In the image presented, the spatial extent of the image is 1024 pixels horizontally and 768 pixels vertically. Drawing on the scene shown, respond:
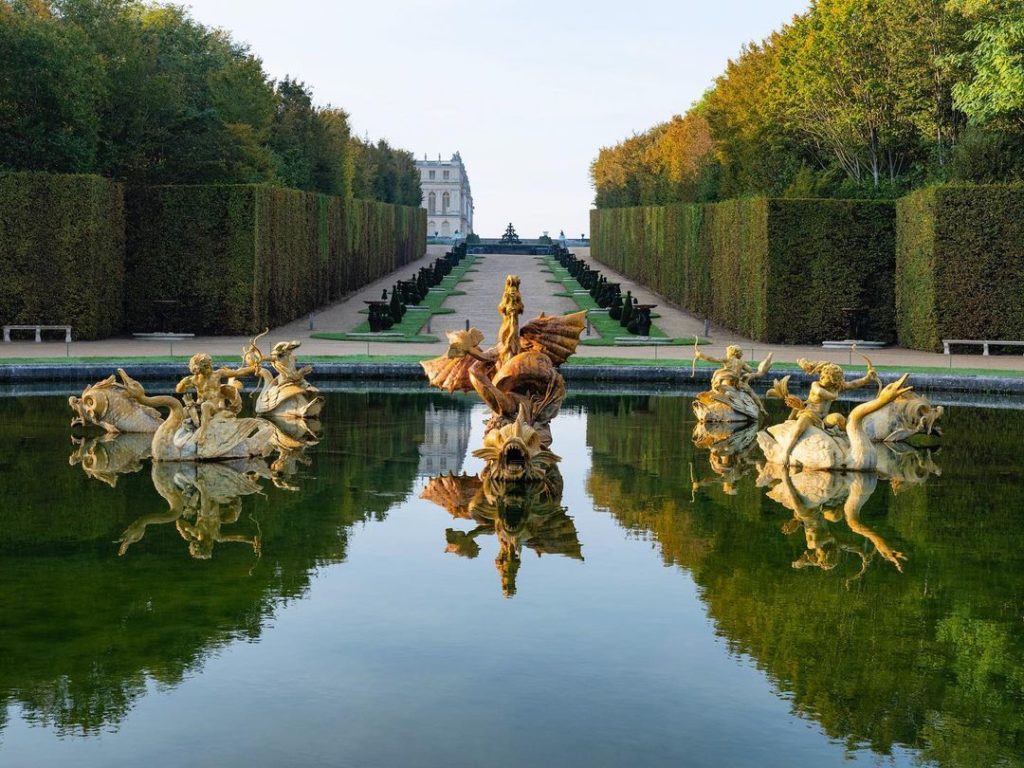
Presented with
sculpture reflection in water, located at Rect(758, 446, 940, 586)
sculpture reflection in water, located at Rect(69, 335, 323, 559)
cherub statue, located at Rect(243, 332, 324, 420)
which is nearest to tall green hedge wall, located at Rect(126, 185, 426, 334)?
sculpture reflection in water, located at Rect(69, 335, 323, 559)

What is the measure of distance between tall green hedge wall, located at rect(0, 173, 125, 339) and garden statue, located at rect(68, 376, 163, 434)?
1442 centimetres

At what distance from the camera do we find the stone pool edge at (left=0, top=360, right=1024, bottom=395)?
23828 millimetres

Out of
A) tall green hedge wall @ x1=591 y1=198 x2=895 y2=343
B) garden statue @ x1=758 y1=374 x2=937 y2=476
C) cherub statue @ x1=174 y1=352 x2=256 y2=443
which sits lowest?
garden statue @ x1=758 y1=374 x2=937 y2=476

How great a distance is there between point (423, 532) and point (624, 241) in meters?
52.2

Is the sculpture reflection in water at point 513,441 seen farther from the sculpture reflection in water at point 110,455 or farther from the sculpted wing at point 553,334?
the sculpture reflection in water at point 110,455

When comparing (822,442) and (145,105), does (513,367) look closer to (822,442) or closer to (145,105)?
(822,442)

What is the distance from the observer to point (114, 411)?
17.5m

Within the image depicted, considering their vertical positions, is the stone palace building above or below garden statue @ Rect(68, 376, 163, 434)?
above

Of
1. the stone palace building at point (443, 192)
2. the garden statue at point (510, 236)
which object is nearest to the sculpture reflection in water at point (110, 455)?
the garden statue at point (510, 236)

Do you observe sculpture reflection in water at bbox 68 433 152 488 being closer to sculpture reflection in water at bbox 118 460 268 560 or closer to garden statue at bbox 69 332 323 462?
garden statue at bbox 69 332 323 462

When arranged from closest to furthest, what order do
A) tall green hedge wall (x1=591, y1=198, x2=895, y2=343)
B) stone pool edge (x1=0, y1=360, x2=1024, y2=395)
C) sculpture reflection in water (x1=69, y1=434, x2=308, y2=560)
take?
sculpture reflection in water (x1=69, y1=434, x2=308, y2=560) → stone pool edge (x1=0, y1=360, x2=1024, y2=395) → tall green hedge wall (x1=591, y1=198, x2=895, y2=343)

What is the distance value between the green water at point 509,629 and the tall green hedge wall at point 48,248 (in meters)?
17.7

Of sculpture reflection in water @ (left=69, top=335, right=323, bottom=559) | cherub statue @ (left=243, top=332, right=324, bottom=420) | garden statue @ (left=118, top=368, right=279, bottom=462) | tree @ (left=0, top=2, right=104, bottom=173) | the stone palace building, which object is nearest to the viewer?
sculpture reflection in water @ (left=69, top=335, right=323, bottom=559)

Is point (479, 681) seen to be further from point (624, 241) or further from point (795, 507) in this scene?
point (624, 241)
